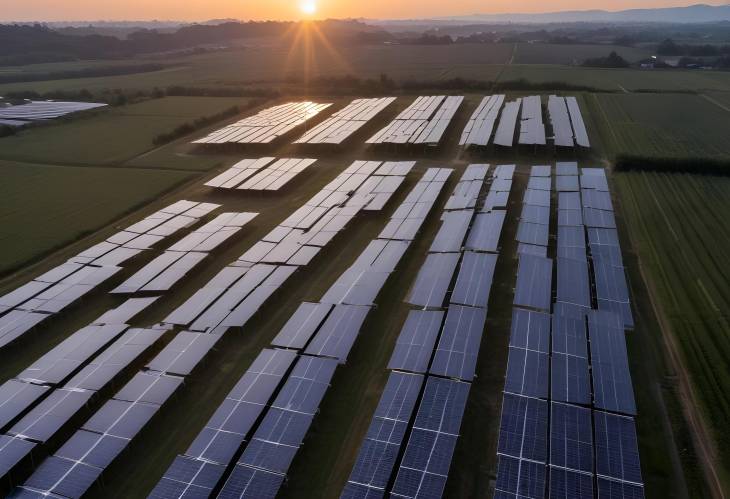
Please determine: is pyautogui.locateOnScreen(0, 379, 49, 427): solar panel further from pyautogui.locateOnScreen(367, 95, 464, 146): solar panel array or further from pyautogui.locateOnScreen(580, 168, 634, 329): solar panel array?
pyautogui.locateOnScreen(367, 95, 464, 146): solar panel array

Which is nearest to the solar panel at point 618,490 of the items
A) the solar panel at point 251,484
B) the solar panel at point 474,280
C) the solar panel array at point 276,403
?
the solar panel array at point 276,403

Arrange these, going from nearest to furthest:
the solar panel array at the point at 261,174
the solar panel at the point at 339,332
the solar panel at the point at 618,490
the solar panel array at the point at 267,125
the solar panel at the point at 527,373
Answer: the solar panel at the point at 618,490, the solar panel at the point at 527,373, the solar panel at the point at 339,332, the solar panel array at the point at 261,174, the solar panel array at the point at 267,125

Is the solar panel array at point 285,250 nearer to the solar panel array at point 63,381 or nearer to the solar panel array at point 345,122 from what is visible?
the solar panel array at point 63,381

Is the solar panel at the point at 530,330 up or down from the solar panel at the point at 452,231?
down

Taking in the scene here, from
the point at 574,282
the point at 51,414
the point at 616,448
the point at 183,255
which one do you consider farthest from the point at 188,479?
the point at 574,282

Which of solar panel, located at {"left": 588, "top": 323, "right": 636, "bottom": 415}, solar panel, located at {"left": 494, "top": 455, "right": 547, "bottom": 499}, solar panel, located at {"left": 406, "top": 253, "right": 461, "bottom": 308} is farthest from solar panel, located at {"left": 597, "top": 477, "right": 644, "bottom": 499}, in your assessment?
solar panel, located at {"left": 406, "top": 253, "right": 461, "bottom": 308}
